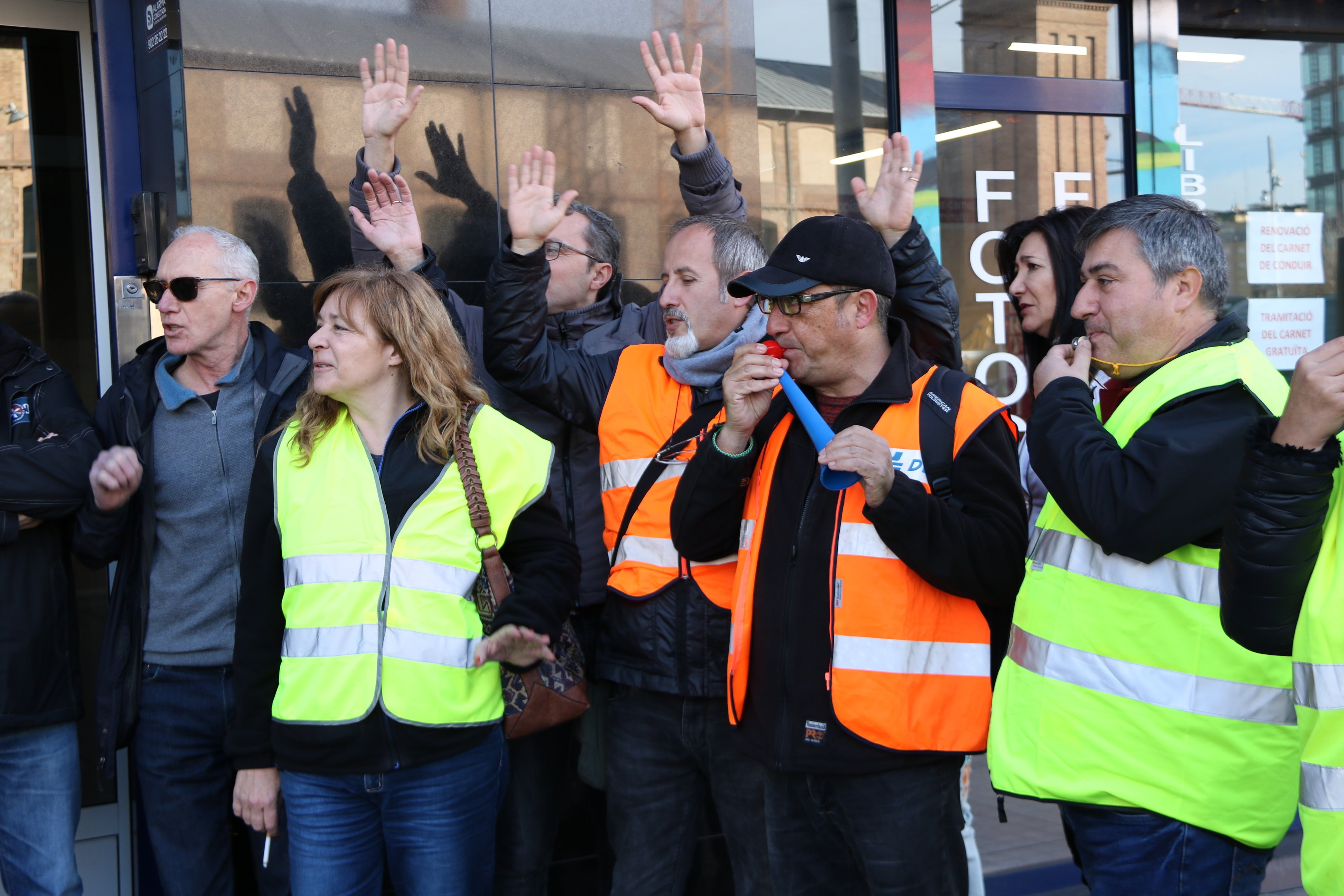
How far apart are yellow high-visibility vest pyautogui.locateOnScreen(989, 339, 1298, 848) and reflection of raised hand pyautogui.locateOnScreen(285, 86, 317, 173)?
2.77m

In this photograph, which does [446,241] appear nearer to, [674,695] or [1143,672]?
[674,695]

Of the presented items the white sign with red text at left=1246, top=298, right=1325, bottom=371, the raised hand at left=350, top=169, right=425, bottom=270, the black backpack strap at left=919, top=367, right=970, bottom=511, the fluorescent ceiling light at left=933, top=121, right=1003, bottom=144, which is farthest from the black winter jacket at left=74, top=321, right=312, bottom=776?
the white sign with red text at left=1246, top=298, right=1325, bottom=371

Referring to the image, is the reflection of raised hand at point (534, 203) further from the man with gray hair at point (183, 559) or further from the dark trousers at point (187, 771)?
the dark trousers at point (187, 771)

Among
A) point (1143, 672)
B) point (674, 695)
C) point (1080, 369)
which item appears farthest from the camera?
point (674, 695)

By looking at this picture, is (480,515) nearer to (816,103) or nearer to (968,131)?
(816,103)

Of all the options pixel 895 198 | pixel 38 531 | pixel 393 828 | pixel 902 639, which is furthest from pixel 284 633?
pixel 895 198

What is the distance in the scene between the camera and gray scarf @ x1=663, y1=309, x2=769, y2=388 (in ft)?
10.1

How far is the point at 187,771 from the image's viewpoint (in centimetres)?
320

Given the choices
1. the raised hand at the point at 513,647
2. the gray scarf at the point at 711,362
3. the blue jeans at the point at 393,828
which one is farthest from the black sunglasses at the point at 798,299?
the blue jeans at the point at 393,828

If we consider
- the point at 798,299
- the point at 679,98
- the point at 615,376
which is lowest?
the point at 615,376

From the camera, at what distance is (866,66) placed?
5090mm

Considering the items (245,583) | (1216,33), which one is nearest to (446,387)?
(245,583)

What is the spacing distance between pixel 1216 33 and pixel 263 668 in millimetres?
5799

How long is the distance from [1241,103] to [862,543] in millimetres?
4954
